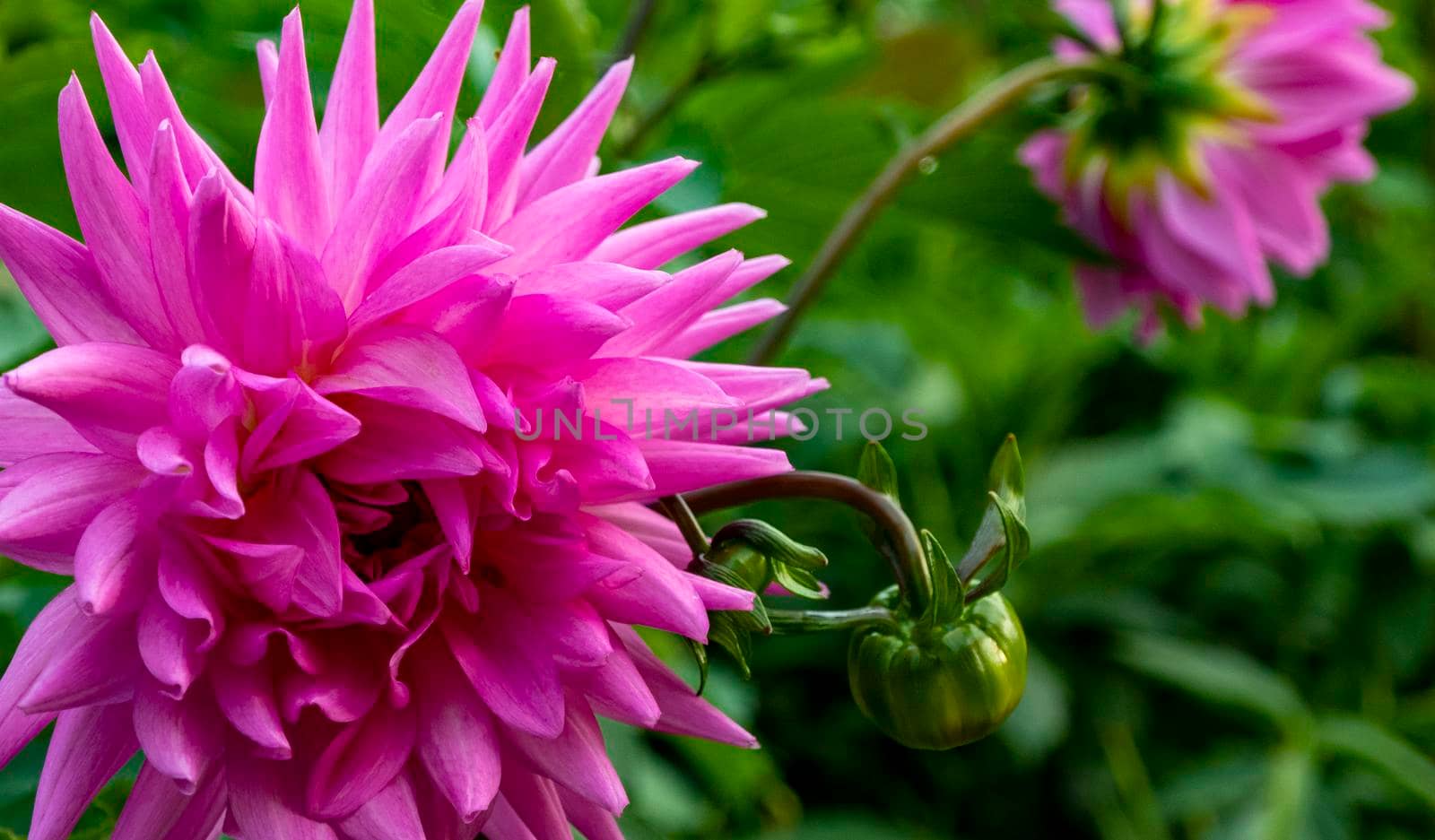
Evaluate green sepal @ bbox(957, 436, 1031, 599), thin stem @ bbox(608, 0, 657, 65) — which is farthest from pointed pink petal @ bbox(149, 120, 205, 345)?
thin stem @ bbox(608, 0, 657, 65)

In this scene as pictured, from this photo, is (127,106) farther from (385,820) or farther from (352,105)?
(385,820)

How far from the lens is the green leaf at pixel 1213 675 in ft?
3.47

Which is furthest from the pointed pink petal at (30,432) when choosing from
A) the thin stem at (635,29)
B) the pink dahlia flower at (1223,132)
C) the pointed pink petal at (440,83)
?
the pink dahlia flower at (1223,132)

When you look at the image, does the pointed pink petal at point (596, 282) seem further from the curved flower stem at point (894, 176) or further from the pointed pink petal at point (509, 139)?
the curved flower stem at point (894, 176)

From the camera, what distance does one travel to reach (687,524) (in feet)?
1.11

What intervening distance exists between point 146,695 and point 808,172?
1.44 feet

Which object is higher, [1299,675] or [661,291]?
[661,291]

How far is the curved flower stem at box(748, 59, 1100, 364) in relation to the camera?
531mm

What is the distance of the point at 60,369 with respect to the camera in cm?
26

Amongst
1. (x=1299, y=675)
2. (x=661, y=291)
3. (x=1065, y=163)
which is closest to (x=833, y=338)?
(x=1065, y=163)

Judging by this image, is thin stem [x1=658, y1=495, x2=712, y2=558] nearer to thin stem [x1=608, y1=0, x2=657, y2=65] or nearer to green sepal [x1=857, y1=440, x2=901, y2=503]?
green sepal [x1=857, y1=440, x2=901, y2=503]

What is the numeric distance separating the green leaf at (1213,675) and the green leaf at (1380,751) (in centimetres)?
3

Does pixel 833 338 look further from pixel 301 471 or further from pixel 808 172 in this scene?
pixel 301 471

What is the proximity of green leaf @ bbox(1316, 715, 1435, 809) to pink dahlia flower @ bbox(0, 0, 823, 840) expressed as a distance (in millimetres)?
957
